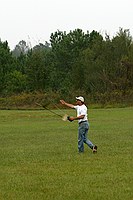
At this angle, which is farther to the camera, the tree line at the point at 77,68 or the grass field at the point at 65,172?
the tree line at the point at 77,68

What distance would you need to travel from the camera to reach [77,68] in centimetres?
7750

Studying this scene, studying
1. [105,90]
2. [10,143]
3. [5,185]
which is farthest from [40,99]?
[5,185]

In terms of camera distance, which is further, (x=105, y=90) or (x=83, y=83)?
(x=83, y=83)

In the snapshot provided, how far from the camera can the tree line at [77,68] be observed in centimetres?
7075

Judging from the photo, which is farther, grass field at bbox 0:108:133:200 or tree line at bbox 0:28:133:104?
tree line at bbox 0:28:133:104

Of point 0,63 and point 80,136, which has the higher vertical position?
point 0,63

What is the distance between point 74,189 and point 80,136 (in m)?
6.72

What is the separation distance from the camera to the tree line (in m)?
70.8

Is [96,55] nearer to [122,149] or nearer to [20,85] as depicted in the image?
[20,85]

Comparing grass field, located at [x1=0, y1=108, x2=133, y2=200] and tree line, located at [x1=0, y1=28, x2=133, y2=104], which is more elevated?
tree line, located at [x1=0, y1=28, x2=133, y2=104]

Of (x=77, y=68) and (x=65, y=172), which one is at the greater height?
(x=77, y=68)

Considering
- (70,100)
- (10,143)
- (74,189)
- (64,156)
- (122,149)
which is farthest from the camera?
(70,100)

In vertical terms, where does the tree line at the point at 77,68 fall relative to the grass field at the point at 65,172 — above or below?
above

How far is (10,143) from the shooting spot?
70.9 feet
